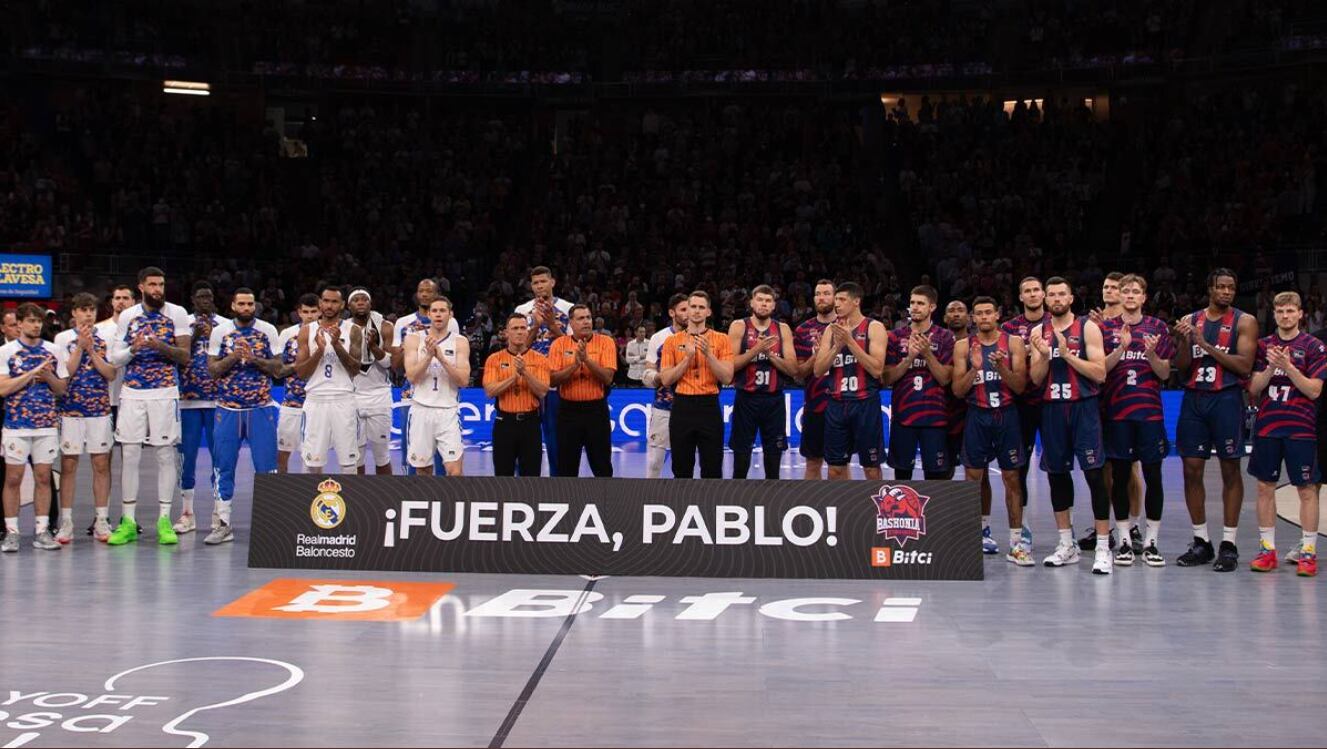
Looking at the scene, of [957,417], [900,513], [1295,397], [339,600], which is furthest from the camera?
[957,417]

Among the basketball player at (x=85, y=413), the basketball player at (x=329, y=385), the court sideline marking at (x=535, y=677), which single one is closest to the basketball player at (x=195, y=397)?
the basketball player at (x=85, y=413)

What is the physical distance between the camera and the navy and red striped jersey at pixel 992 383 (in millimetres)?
10211

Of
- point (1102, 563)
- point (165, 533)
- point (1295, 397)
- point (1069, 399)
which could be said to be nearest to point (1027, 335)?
point (1069, 399)

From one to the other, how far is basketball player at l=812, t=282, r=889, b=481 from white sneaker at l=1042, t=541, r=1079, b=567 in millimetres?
1493

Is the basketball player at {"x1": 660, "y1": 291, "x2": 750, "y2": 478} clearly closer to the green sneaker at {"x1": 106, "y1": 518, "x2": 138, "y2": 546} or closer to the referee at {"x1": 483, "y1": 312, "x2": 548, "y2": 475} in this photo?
the referee at {"x1": 483, "y1": 312, "x2": 548, "y2": 475}

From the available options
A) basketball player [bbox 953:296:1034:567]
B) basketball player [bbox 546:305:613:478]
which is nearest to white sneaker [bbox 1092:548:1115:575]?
basketball player [bbox 953:296:1034:567]

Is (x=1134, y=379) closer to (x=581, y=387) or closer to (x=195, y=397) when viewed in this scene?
(x=581, y=387)

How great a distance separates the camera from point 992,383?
10234 mm

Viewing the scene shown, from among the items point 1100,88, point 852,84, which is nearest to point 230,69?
point 852,84

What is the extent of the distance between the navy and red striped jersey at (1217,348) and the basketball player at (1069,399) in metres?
0.85

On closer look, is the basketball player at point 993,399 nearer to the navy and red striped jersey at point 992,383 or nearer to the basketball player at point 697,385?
the navy and red striped jersey at point 992,383

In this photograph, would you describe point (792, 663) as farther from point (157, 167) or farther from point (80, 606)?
point (157, 167)

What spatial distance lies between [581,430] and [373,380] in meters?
2.04

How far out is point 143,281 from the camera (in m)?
10.9
